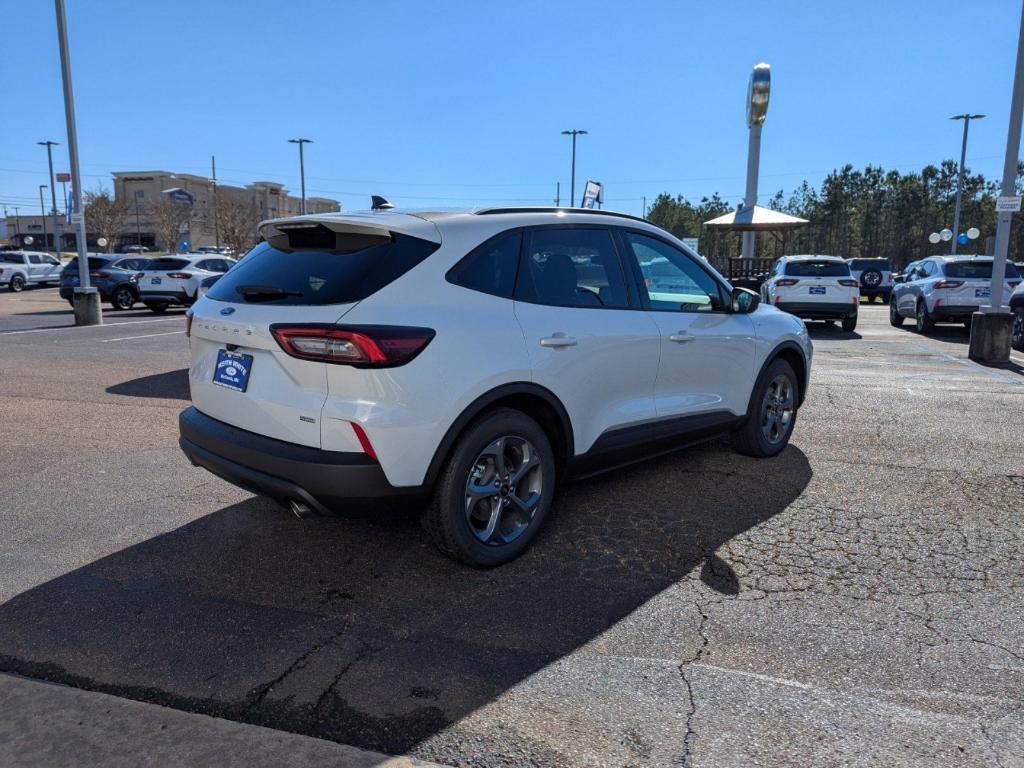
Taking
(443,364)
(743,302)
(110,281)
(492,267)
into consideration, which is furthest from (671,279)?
(110,281)

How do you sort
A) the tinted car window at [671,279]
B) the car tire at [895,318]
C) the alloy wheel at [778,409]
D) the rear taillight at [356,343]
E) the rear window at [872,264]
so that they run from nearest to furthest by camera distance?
1. the rear taillight at [356,343]
2. the tinted car window at [671,279]
3. the alloy wheel at [778,409]
4. the car tire at [895,318]
5. the rear window at [872,264]

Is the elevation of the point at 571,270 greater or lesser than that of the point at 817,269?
lesser

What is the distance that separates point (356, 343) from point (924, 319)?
1520 cm

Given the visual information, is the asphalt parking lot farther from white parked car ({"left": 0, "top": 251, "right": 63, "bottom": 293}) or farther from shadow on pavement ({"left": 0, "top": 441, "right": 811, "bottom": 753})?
white parked car ({"left": 0, "top": 251, "right": 63, "bottom": 293})

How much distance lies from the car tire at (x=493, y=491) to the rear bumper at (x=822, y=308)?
1285cm

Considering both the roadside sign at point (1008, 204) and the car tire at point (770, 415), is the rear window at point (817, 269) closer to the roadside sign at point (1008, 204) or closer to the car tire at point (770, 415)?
the roadside sign at point (1008, 204)

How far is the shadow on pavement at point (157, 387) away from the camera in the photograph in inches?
319

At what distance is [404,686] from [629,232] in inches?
115

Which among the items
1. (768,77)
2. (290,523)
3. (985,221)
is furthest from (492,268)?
(985,221)

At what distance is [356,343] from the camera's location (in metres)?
3.12

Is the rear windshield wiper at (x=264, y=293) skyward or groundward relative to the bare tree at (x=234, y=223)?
groundward

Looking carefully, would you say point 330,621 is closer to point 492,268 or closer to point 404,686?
point 404,686

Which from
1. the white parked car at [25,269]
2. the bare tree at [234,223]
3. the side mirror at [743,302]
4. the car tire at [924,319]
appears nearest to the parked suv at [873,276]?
the car tire at [924,319]

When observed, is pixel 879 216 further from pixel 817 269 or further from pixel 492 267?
pixel 492 267
